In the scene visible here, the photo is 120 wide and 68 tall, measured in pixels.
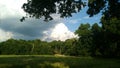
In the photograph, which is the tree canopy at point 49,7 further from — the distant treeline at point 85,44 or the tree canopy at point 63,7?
the distant treeline at point 85,44

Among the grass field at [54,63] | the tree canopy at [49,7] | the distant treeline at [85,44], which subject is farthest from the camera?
the distant treeline at [85,44]

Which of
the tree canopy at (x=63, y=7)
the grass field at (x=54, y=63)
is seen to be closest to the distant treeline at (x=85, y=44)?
the grass field at (x=54, y=63)

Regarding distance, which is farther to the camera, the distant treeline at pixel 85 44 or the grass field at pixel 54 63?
the distant treeline at pixel 85 44

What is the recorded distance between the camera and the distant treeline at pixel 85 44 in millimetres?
88662

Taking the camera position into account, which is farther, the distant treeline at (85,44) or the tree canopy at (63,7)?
the distant treeline at (85,44)

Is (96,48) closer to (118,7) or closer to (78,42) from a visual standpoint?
(78,42)

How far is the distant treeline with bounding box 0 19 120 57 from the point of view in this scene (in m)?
88.7

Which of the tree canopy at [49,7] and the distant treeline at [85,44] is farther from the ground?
the distant treeline at [85,44]

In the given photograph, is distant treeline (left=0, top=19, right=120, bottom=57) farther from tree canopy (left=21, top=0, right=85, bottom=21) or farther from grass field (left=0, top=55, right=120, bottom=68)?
tree canopy (left=21, top=0, right=85, bottom=21)

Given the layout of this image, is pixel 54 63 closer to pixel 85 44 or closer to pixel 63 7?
pixel 63 7

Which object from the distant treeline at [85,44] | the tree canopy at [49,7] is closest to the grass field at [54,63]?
the tree canopy at [49,7]

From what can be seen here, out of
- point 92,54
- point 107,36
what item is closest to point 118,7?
point 107,36

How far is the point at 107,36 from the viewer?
288 ft

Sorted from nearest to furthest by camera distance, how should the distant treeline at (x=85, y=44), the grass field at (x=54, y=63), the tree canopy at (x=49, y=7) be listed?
the tree canopy at (x=49, y=7) → the grass field at (x=54, y=63) → the distant treeline at (x=85, y=44)
